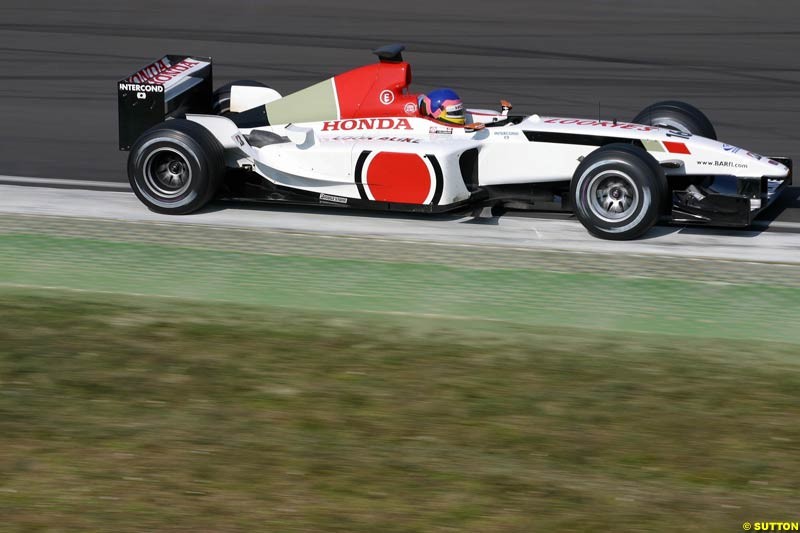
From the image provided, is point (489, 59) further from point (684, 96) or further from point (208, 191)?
point (208, 191)

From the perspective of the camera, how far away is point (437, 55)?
682 inches

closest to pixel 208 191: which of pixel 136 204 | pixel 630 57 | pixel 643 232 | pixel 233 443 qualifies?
pixel 136 204

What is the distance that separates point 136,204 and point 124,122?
0.76m

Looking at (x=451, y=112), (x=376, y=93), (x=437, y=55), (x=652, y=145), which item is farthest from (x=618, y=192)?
(x=437, y=55)

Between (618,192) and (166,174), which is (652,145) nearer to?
(618,192)

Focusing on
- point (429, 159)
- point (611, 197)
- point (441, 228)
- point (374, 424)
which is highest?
point (429, 159)

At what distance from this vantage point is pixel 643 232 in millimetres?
8539

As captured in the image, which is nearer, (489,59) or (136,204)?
(136,204)

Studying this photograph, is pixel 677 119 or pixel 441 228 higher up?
pixel 677 119

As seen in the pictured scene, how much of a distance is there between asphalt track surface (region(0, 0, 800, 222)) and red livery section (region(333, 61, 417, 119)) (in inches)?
104

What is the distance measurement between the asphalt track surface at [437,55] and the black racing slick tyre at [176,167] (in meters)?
1.51

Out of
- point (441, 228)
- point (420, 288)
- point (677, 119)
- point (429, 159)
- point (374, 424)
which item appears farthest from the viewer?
point (677, 119)

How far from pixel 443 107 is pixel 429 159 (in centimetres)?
72

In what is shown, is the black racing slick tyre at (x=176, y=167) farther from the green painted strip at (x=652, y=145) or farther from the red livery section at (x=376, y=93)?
the green painted strip at (x=652, y=145)
